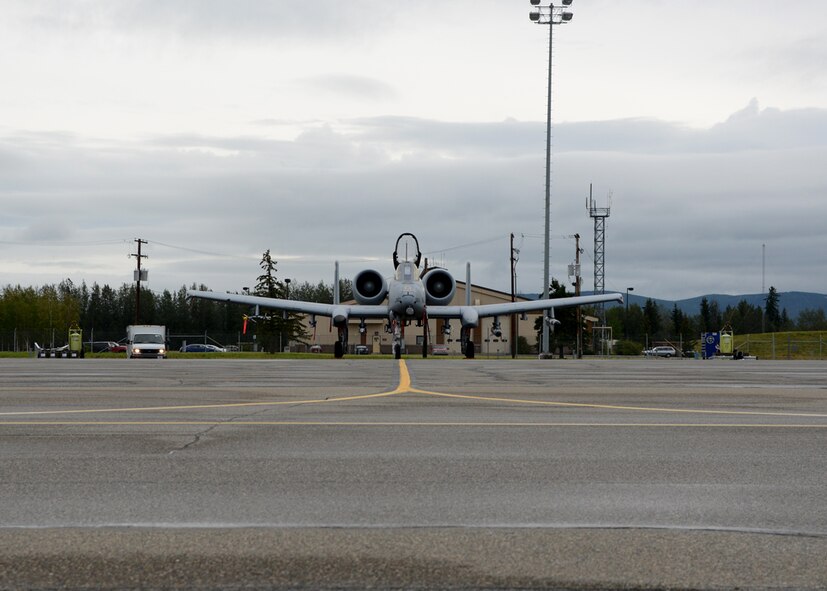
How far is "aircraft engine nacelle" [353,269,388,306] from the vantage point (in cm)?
5091

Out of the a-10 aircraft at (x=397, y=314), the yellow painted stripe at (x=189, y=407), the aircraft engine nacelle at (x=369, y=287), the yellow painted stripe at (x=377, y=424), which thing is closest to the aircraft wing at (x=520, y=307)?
the a-10 aircraft at (x=397, y=314)

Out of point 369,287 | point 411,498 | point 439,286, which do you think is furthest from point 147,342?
point 411,498

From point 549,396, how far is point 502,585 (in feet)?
40.6

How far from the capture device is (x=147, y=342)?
57.7 m

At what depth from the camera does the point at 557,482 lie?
285 inches

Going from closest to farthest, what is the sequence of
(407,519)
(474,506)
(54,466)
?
(407,519)
(474,506)
(54,466)

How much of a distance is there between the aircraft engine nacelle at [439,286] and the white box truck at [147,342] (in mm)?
16170

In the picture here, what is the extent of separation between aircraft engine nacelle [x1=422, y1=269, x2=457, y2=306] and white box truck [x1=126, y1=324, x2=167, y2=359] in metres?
16.2

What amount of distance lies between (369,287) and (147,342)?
15597mm

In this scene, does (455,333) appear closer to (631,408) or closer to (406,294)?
(406,294)

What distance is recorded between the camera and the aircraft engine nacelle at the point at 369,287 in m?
50.9

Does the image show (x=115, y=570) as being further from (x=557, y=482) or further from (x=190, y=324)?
(x=190, y=324)

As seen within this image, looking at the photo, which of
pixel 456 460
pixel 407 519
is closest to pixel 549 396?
pixel 456 460

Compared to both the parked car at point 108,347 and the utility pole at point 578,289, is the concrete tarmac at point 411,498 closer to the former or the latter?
the utility pole at point 578,289
